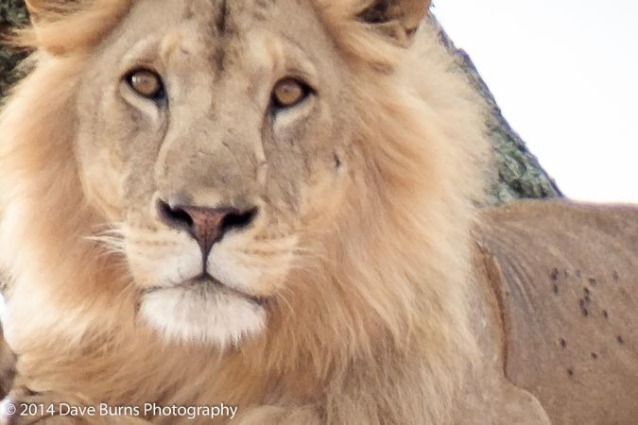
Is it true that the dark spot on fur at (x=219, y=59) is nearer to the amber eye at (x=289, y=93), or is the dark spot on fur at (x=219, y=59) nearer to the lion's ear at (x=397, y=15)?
the amber eye at (x=289, y=93)

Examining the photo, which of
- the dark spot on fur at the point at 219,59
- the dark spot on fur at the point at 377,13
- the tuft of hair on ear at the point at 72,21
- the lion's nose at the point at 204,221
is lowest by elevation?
the lion's nose at the point at 204,221

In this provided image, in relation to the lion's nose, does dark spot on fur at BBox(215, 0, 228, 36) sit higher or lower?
higher

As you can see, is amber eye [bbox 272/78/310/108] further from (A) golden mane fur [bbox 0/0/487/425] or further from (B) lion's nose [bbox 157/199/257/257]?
(B) lion's nose [bbox 157/199/257/257]

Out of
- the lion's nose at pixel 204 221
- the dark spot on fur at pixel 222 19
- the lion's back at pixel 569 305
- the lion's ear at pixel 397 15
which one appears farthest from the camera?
the lion's back at pixel 569 305

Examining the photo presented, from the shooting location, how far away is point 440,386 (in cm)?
338

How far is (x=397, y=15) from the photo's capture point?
3396 mm

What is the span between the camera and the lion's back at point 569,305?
4461 millimetres

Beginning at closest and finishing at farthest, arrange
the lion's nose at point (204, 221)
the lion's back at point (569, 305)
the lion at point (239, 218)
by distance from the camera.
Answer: the lion's nose at point (204, 221), the lion at point (239, 218), the lion's back at point (569, 305)

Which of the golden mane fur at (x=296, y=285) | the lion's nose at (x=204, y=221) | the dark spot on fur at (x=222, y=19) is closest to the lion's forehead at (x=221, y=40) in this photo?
the dark spot on fur at (x=222, y=19)

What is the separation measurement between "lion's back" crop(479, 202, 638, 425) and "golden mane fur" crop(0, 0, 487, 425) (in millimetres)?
927

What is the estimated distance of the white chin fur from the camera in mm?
2865

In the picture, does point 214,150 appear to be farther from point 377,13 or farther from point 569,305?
point 569,305

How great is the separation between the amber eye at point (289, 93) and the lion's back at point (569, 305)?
1.31 metres

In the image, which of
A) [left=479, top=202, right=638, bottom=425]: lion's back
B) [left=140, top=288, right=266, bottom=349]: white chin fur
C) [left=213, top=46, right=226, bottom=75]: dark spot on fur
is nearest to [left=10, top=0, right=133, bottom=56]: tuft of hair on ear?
[left=213, top=46, right=226, bottom=75]: dark spot on fur
